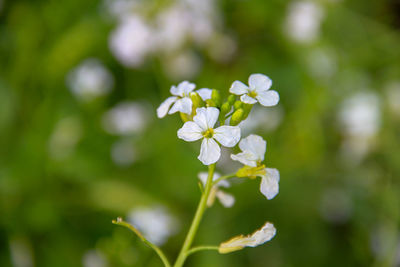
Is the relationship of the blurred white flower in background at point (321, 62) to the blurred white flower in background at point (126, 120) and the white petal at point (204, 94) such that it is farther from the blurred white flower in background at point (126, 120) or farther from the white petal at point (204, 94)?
the white petal at point (204, 94)

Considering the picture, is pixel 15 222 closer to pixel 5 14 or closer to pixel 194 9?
pixel 5 14

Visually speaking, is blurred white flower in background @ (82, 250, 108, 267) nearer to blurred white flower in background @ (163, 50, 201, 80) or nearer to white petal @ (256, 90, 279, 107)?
white petal @ (256, 90, 279, 107)

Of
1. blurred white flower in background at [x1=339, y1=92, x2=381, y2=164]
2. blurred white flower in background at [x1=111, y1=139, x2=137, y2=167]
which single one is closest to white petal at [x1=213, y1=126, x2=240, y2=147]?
blurred white flower in background at [x1=111, y1=139, x2=137, y2=167]

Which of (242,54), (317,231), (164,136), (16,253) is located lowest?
(16,253)

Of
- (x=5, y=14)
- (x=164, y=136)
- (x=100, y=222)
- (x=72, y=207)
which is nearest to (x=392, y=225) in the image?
(x=164, y=136)

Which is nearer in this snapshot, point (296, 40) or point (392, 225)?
point (392, 225)

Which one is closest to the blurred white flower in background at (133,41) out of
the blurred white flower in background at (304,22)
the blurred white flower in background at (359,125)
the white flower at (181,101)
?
the blurred white flower in background at (304,22)

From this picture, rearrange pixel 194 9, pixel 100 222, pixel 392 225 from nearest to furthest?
pixel 392 225 → pixel 100 222 → pixel 194 9
